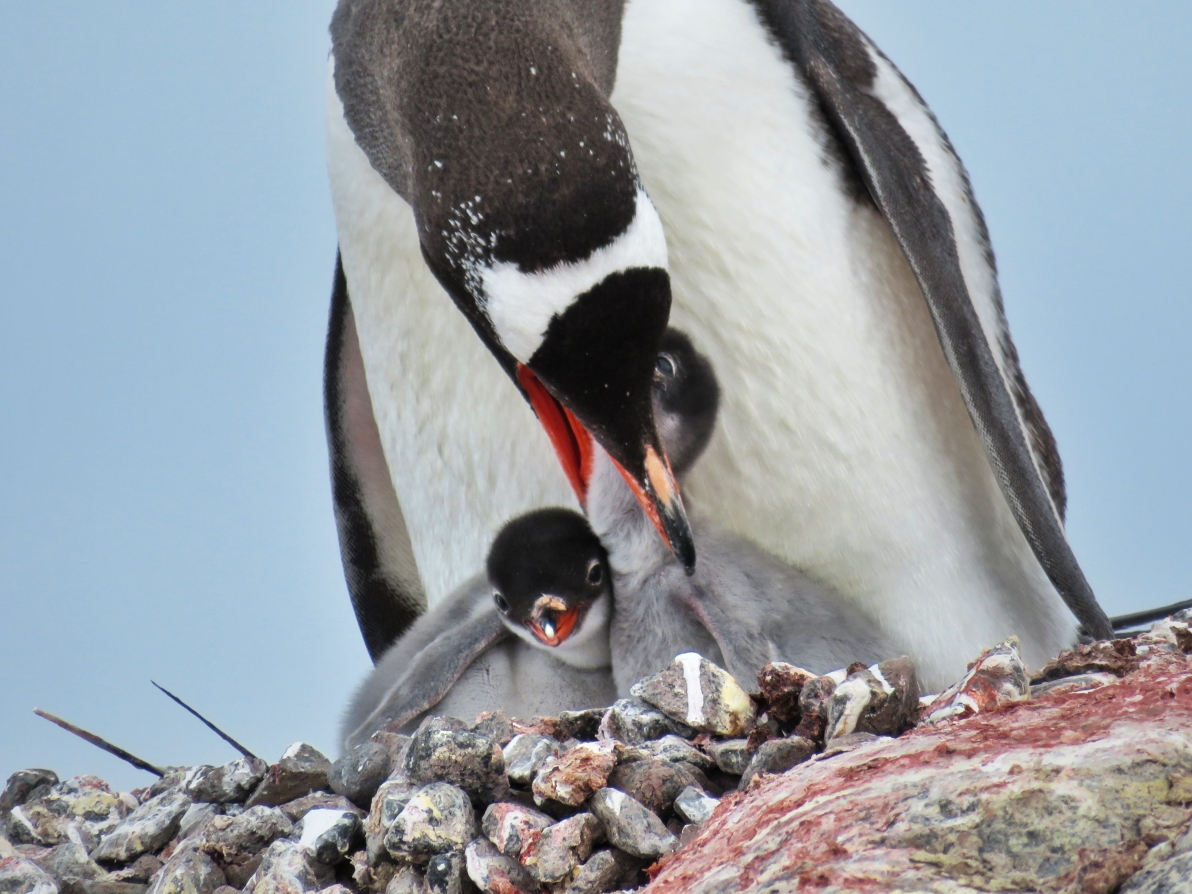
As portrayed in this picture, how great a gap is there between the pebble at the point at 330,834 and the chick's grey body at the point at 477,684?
0.62 metres

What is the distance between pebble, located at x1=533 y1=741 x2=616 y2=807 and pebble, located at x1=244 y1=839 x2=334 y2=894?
0.24 meters

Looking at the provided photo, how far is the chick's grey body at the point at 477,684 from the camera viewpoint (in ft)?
6.27

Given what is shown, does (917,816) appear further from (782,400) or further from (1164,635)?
(782,400)

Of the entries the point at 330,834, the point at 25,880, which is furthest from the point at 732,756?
the point at 25,880

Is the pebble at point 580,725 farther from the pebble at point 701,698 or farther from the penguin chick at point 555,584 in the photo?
the penguin chick at point 555,584

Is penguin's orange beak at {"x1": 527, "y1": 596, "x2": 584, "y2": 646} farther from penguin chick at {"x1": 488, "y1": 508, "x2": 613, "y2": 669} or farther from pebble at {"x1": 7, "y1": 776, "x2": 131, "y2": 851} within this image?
pebble at {"x1": 7, "y1": 776, "x2": 131, "y2": 851}

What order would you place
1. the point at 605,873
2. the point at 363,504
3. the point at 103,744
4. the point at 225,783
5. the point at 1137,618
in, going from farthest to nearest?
the point at 363,504 → the point at 1137,618 → the point at 103,744 → the point at 225,783 → the point at 605,873

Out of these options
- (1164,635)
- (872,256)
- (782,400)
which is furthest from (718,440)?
(1164,635)

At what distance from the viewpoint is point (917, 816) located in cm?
85

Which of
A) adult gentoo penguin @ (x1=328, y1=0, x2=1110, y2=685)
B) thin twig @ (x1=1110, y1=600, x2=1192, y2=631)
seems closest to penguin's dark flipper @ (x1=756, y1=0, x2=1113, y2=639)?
adult gentoo penguin @ (x1=328, y1=0, x2=1110, y2=685)

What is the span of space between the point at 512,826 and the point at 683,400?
92 cm

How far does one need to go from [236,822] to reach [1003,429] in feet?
4.37

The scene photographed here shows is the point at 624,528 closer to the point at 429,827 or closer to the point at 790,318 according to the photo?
the point at 790,318

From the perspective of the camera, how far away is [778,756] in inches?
43.3
